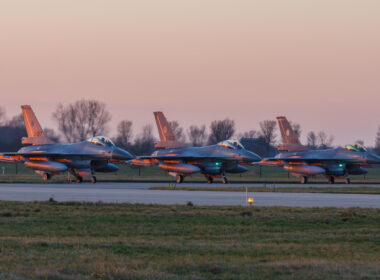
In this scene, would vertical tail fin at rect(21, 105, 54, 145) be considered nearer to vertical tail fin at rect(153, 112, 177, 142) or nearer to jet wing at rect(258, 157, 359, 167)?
vertical tail fin at rect(153, 112, 177, 142)

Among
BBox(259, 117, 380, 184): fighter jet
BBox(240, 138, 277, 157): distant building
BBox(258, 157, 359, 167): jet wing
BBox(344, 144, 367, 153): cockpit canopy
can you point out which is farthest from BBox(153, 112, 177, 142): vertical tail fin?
BBox(240, 138, 277, 157): distant building

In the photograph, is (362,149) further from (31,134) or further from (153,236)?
(153,236)

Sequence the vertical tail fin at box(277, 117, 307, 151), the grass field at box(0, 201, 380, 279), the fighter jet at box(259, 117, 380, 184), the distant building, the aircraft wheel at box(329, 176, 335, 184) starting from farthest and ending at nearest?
the distant building → the vertical tail fin at box(277, 117, 307, 151) → the aircraft wheel at box(329, 176, 335, 184) → the fighter jet at box(259, 117, 380, 184) → the grass field at box(0, 201, 380, 279)

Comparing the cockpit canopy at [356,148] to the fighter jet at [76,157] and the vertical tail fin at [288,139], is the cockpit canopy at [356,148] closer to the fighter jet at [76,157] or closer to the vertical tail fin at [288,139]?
the vertical tail fin at [288,139]

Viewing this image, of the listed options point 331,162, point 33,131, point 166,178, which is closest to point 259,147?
point 166,178

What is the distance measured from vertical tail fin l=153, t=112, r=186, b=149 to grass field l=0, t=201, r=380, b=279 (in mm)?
34088

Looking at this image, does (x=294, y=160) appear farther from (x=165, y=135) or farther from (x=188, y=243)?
Result: (x=188, y=243)

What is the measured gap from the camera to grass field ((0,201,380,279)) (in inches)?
432

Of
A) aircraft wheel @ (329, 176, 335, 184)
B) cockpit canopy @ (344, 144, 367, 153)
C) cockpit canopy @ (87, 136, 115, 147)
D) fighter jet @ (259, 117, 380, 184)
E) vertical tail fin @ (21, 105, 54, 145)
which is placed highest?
vertical tail fin @ (21, 105, 54, 145)

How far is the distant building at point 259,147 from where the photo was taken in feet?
413

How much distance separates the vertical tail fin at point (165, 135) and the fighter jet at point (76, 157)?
208 inches

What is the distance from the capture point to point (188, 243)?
48.0ft

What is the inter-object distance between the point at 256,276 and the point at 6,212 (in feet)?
43.7

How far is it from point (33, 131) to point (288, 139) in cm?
2280
